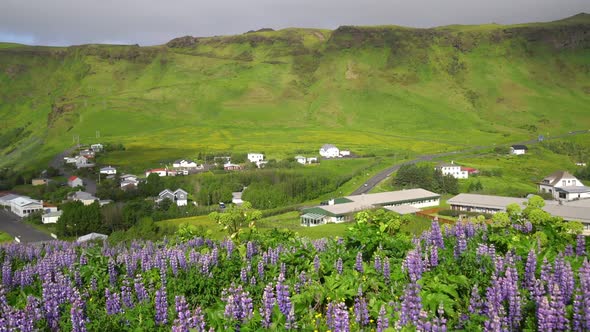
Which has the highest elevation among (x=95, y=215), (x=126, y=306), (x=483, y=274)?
(x=483, y=274)

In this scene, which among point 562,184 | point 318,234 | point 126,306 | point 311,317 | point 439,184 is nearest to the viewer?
point 311,317

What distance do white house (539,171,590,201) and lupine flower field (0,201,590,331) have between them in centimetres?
8255

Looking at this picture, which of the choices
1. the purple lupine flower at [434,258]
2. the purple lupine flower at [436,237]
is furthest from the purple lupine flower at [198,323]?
the purple lupine flower at [436,237]

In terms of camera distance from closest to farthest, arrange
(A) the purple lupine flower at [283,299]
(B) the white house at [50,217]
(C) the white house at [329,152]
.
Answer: (A) the purple lupine flower at [283,299] → (B) the white house at [50,217] → (C) the white house at [329,152]

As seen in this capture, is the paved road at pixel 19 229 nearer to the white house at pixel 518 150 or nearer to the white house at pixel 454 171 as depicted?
the white house at pixel 454 171

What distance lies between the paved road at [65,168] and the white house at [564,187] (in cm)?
9286

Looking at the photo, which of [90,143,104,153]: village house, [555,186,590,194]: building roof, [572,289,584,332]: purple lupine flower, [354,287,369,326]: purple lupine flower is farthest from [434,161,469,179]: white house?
[90,143,104,153]: village house

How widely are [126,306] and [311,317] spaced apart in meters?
4.15

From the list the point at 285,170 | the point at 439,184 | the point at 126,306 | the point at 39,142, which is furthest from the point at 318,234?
the point at 39,142

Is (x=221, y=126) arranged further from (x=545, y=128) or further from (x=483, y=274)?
(x=483, y=274)

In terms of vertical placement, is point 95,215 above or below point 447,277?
below

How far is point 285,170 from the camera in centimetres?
10925

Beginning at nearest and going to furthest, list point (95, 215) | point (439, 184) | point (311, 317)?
point (311, 317)
point (95, 215)
point (439, 184)

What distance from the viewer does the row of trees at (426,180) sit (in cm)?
9494
